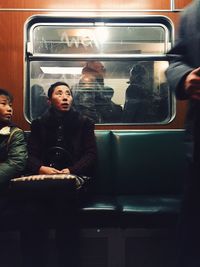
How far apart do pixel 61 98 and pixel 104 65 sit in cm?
49

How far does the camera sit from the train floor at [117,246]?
2.78 metres

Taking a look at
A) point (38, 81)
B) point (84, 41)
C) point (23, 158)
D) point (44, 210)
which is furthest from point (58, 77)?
point (44, 210)

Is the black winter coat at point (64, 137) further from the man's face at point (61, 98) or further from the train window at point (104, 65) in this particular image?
the train window at point (104, 65)

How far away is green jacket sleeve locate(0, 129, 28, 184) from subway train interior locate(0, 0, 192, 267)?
291 millimetres

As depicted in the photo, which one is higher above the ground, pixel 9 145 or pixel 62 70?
pixel 62 70

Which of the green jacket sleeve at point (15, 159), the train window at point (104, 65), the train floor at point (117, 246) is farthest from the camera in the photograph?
the train window at point (104, 65)

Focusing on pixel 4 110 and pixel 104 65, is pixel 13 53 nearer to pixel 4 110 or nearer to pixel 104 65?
pixel 4 110

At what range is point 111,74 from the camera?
3.37 m

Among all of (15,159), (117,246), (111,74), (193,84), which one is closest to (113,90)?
(111,74)

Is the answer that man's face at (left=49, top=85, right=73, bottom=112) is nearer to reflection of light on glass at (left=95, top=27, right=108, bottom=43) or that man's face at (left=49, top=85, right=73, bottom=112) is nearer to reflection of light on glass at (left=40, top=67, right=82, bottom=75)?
reflection of light on glass at (left=40, top=67, right=82, bottom=75)

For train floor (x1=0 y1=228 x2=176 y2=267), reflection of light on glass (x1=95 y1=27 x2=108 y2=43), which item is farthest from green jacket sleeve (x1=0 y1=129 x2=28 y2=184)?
reflection of light on glass (x1=95 y1=27 x2=108 y2=43)

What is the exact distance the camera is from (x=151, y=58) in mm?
3336

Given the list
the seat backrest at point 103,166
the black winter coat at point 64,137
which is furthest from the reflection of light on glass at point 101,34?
the seat backrest at point 103,166

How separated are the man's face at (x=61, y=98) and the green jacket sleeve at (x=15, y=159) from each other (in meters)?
0.36
